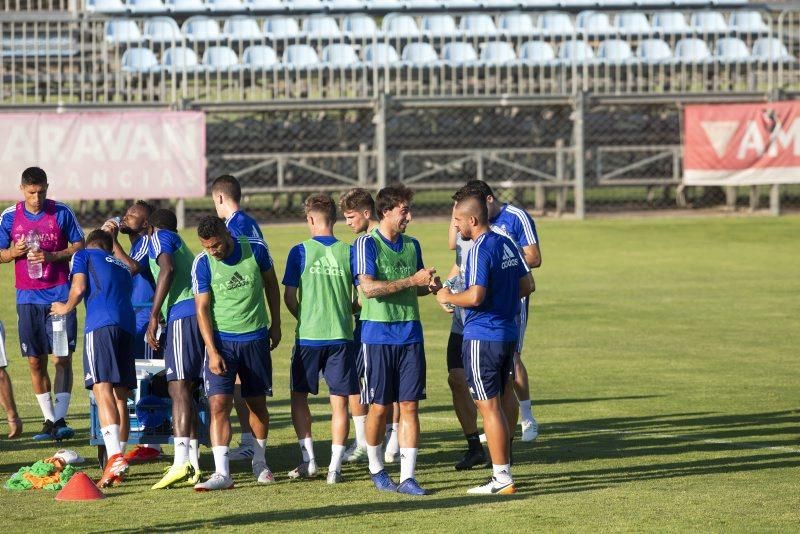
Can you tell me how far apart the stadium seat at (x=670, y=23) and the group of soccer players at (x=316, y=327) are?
21.9 meters

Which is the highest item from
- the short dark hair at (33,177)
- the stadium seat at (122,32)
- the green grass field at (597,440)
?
the stadium seat at (122,32)

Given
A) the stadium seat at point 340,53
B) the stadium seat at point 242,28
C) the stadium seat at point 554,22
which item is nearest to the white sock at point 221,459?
the stadium seat at point 340,53

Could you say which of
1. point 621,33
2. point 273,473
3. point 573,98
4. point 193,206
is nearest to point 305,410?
point 273,473

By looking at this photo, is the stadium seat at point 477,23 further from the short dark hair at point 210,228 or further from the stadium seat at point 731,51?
the short dark hair at point 210,228

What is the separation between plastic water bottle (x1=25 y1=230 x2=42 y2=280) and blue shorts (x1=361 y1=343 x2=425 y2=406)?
10.9 ft

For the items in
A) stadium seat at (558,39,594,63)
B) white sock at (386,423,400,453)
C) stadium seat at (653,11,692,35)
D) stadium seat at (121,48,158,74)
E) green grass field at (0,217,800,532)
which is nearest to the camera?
green grass field at (0,217,800,532)

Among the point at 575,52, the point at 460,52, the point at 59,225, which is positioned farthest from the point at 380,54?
the point at 59,225

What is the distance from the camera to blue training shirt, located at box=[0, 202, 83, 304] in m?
11.3

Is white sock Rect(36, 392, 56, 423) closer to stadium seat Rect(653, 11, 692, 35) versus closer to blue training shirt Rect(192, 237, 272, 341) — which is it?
blue training shirt Rect(192, 237, 272, 341)

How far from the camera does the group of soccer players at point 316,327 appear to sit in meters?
8.80

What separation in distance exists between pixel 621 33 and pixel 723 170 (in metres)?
4.47

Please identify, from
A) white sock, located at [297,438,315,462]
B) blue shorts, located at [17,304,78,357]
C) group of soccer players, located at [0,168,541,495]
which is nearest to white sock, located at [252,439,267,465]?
group of soccer players, located at [0,168,541,495]

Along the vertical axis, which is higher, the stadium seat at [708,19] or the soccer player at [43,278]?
the stadium seat at [708,19]

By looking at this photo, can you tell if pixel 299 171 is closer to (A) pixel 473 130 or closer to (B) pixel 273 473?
(A) pixel 473 130
